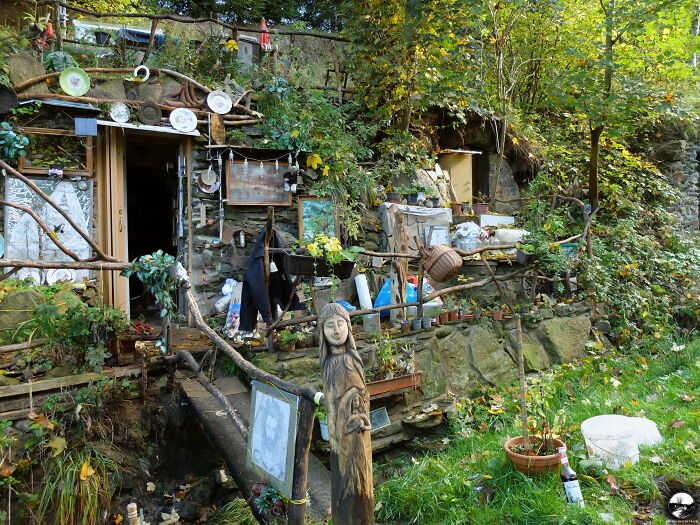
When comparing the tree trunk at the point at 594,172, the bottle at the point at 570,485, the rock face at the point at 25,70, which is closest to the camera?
the bottle at the point at 570,485

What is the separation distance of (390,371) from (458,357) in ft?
4.22

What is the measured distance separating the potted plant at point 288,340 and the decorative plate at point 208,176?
316 centimetres

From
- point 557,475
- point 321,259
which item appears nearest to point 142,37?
point 321,259

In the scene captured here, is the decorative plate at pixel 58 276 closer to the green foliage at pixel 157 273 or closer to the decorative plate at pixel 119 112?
the decorative plate at pixel 119 112

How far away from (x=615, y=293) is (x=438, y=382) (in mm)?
3324

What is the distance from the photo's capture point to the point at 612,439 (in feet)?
12.5

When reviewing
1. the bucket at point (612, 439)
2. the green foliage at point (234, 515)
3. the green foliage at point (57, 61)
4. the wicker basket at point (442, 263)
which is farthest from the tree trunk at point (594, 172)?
the green foliage at point (57, 61)

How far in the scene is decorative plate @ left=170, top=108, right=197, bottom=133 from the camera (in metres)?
6.95

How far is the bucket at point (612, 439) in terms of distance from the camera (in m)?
3.73

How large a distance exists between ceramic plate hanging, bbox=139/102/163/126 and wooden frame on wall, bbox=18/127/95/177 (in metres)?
0.73

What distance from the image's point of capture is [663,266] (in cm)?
789

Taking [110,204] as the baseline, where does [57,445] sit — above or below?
below

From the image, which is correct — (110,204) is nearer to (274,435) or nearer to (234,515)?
(234,515)

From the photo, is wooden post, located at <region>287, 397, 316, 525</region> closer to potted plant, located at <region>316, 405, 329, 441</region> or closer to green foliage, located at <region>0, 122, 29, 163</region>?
potted plant, located at <region>316, 405, 329, 441</region>
